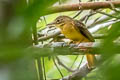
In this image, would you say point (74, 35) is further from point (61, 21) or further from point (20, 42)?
point (20, 42)

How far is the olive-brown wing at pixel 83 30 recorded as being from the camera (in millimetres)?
2795

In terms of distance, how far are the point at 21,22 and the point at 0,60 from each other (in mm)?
38

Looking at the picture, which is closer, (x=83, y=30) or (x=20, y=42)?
(x=20, y=42)

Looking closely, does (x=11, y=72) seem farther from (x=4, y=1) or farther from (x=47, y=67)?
(x=47, y=67)

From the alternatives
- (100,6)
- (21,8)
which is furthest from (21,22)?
(100,6)

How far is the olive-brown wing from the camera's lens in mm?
2795

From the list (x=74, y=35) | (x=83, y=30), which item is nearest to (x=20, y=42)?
(x=83, y=30)

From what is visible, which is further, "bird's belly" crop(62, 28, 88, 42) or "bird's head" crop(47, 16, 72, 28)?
"bird's head" crop(47, 16, 72, 28)

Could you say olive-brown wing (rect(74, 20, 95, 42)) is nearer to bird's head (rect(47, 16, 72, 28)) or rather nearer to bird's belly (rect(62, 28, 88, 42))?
bird's belly (rect(62, 28, 88, 42))

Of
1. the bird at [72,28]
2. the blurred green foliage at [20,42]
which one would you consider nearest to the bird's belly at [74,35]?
the bird at [72,28]

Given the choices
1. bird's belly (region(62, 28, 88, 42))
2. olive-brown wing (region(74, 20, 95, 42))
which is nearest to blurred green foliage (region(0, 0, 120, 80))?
olive-brown wing (region(74, 20, 95, 42))

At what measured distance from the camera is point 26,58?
29cm

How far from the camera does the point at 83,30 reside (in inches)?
119

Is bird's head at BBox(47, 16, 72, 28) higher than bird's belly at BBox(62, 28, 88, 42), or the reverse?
bird's head at BBox(47, 16, 72, 28)
